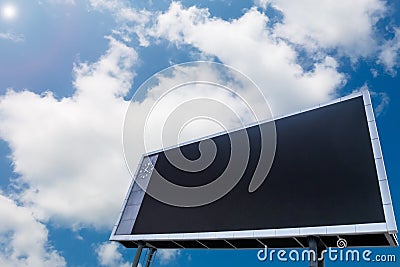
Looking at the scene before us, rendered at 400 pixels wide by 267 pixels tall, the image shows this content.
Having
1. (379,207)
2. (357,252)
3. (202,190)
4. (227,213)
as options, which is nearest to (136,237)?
(202,190)

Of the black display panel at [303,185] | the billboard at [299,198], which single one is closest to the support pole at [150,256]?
the billboard at [299,198]

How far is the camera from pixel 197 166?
11.9 metres

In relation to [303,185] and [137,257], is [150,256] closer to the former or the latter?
[137,257]

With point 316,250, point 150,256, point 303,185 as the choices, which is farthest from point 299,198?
point 150,256

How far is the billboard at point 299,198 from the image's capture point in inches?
285

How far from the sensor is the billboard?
7.23m

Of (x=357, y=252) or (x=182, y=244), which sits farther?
(x=182, y=244)

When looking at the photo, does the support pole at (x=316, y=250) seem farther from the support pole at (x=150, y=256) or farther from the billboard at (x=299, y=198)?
the support pole at (x=150, y=256)

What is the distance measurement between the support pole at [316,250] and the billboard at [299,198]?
152 millimetres

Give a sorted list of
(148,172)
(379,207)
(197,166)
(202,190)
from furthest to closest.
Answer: (148,172) < (197,166) < (202,190) < (379,207)

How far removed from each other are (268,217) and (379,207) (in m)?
2.59

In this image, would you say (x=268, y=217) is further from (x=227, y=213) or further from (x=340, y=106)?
(x=340, y=106)

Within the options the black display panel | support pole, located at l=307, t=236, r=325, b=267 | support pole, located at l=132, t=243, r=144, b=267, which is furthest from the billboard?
support pole, located at l=132, t=243, r=144, b=267

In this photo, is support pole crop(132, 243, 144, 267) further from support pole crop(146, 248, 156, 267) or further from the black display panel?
the black display panel
